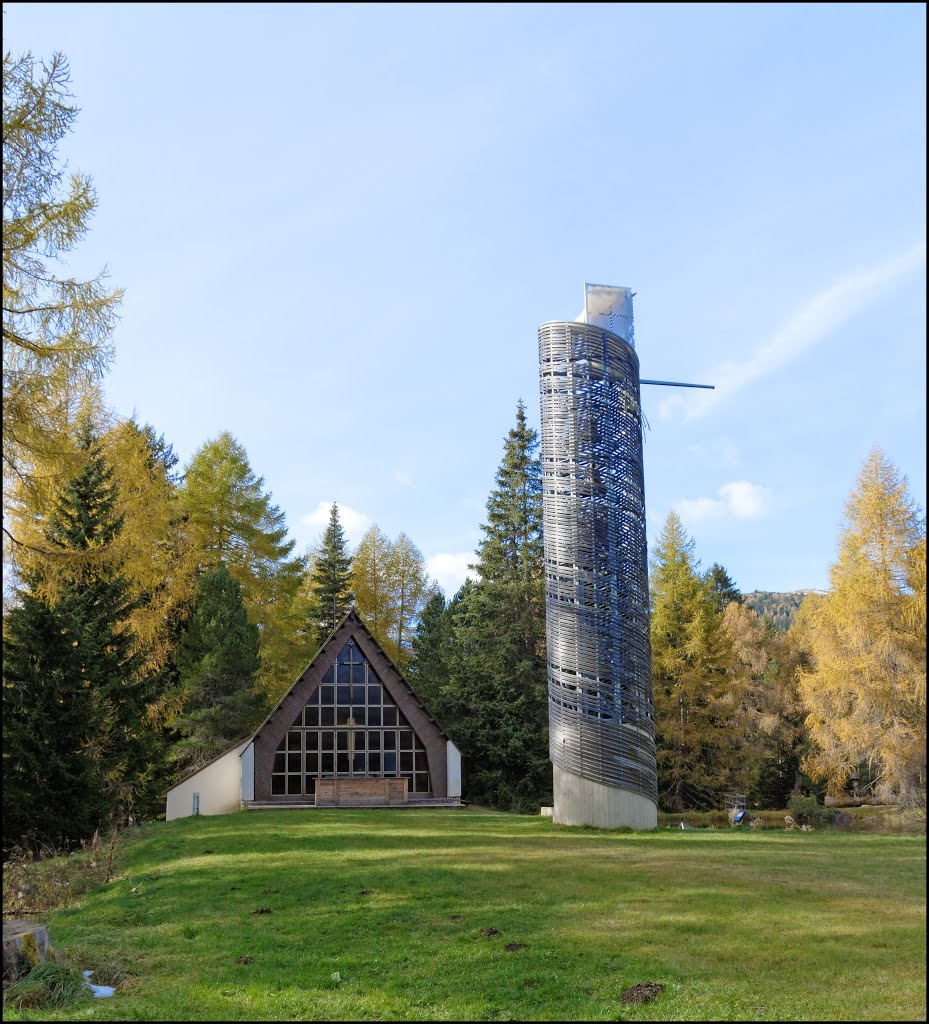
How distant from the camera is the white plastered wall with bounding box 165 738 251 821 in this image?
25.3m

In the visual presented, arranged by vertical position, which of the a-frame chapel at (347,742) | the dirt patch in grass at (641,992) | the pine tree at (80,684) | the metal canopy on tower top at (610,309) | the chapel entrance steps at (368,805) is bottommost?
the chapel entrance steps at (368,805)

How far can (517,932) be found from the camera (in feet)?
28.3

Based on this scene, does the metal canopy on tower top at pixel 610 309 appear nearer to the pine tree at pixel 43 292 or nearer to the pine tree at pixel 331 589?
the pine tree at pixel 43 292

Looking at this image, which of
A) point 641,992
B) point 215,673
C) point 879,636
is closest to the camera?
point 879,636

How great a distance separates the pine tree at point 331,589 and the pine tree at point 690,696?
14.2 metres

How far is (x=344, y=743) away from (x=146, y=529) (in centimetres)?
868

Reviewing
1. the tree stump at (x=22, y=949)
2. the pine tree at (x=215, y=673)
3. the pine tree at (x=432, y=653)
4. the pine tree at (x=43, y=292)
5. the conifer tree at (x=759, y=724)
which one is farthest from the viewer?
the pine tree at (x=432, y=653)

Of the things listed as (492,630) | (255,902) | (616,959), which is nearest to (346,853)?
(255,902)

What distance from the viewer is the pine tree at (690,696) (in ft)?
98.4

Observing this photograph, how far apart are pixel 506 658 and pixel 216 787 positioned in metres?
10.8

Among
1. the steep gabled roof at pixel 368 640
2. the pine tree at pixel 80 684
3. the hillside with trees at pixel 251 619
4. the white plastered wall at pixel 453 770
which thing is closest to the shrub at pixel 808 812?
the hillside with trees at pixel 251 619

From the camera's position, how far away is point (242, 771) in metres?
25.8

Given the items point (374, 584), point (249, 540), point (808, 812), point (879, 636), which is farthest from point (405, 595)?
point (879, 636)

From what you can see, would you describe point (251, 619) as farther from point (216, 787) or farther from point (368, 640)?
point (216, 787)
